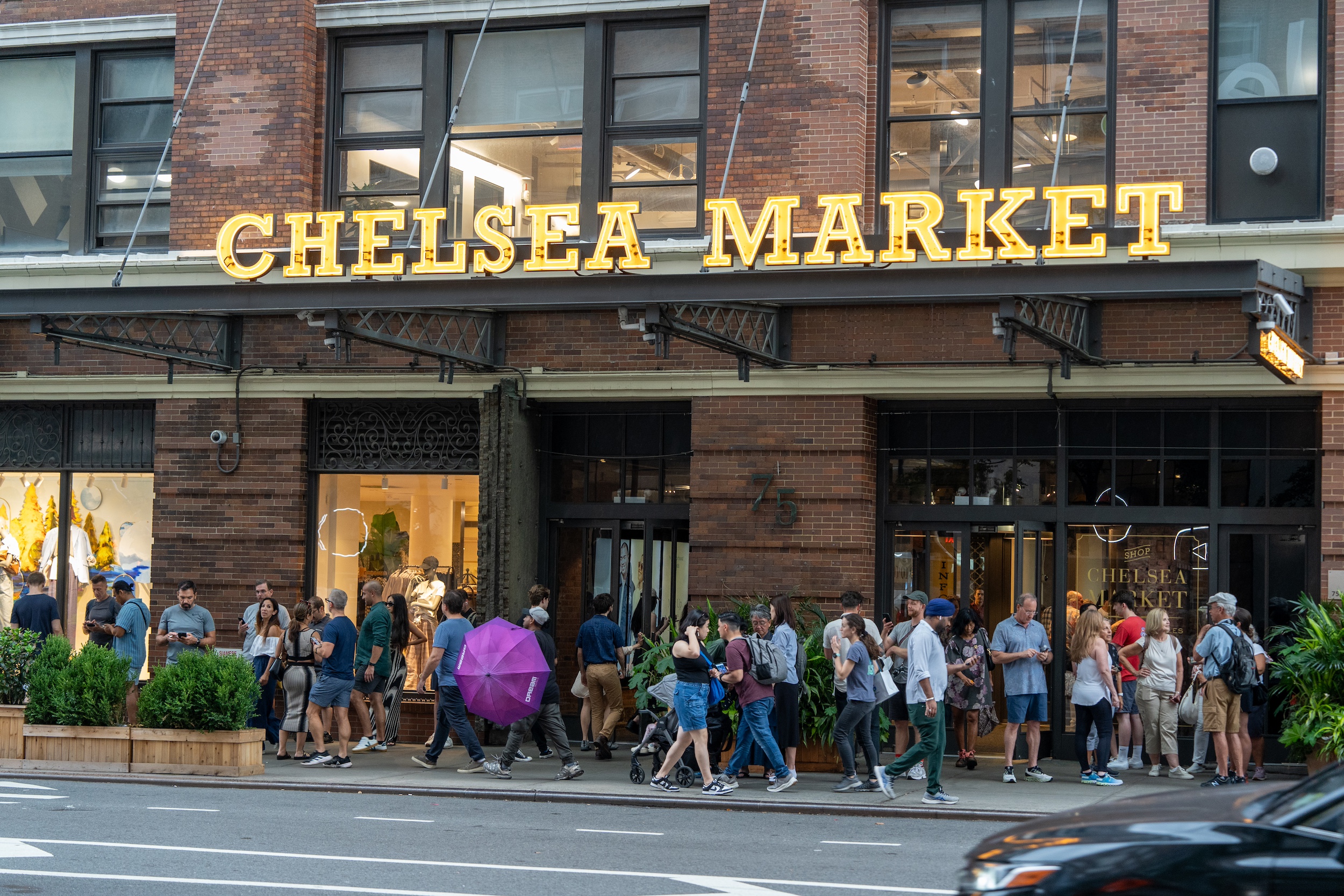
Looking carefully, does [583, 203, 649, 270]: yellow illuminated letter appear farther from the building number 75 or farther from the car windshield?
the car windshield

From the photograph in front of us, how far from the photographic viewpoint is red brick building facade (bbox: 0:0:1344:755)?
15.5 metres

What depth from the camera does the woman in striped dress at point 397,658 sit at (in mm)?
16875

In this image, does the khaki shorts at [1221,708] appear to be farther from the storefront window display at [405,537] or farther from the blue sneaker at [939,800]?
the storefront window display at [405,537]

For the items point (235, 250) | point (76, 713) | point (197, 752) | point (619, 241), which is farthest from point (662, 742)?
point (235, 250)

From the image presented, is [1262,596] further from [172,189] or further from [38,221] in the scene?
[38,221]

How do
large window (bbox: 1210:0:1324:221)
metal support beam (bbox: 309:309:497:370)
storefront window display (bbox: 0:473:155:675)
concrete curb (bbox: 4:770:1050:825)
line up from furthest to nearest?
1. storefront window display (bbox: 0:473:155:675)
2. metal support beam (bbox: 309:309:497:370)
3. large window (bbox: 1210:0:1324:221)
4. concrete curb (bbox: 4:770:1050:825)

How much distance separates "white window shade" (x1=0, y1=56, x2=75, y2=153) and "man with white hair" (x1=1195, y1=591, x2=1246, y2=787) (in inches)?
583

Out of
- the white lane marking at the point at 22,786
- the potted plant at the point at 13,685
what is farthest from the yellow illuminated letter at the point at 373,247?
the white lane marking at the point at 22,786

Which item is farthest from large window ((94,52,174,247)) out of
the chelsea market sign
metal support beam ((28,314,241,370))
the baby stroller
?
the baby stroller

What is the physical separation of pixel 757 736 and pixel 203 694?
5.17 m

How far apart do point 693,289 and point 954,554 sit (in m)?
4.63

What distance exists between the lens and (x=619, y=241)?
50.0ft

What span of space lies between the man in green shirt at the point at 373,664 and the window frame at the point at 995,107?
266 inches

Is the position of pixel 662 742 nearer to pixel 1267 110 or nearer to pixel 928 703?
pixel 928 703
